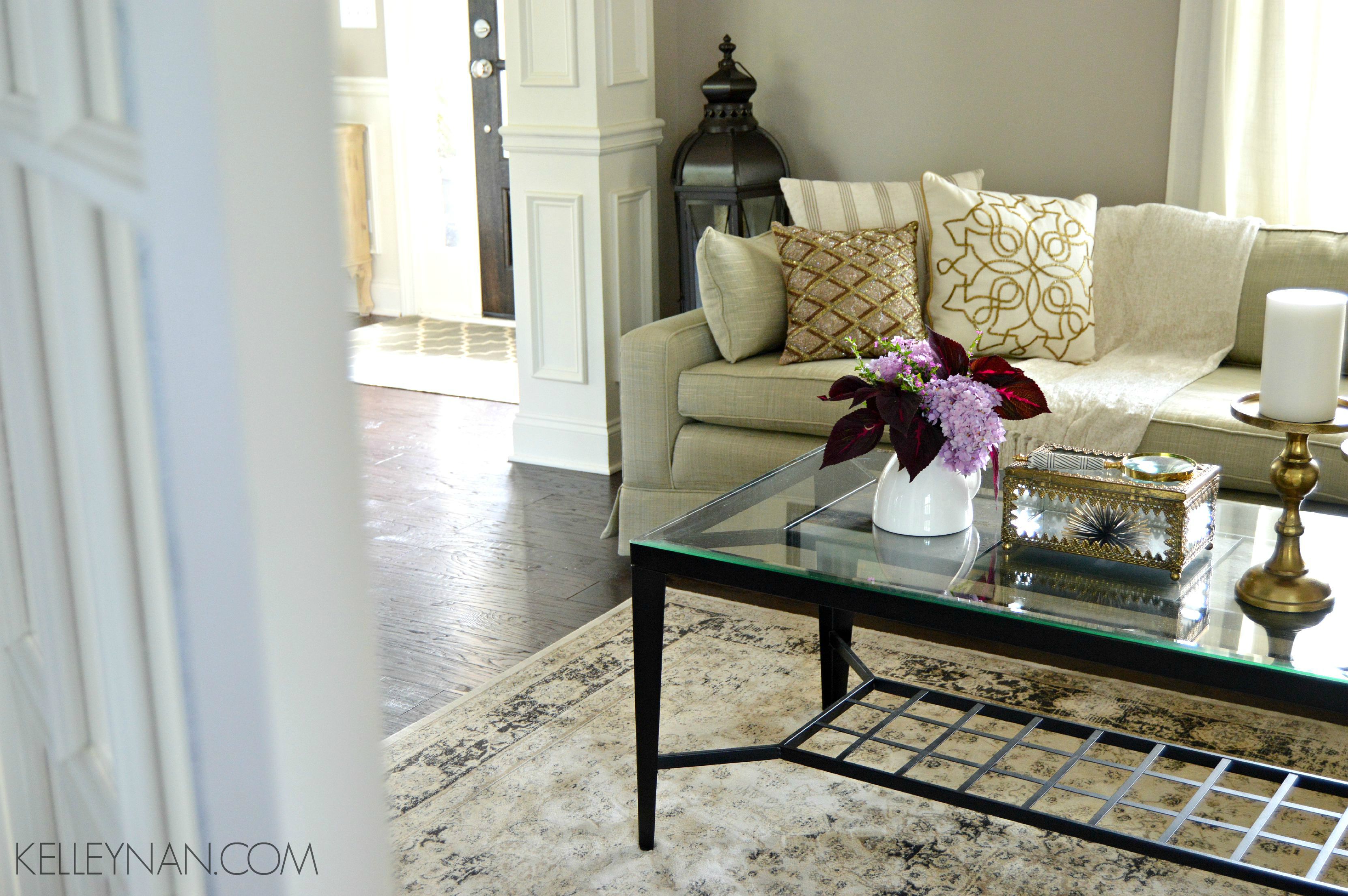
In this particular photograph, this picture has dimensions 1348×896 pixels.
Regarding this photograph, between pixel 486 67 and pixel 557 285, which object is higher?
pixel 486 67

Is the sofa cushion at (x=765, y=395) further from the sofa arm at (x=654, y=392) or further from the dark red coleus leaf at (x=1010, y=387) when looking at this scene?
the dark red coleus leaf at (x=1010, y=387)

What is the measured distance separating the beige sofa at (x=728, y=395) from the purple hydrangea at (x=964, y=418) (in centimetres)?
101

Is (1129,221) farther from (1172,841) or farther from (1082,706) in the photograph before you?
(1172,841)

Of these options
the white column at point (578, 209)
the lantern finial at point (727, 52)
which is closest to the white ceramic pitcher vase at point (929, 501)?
the white column at point (578, 209)

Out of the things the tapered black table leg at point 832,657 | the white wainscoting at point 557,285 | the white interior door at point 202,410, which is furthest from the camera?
the white wainscoting at point 557,285

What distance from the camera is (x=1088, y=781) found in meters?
2.08

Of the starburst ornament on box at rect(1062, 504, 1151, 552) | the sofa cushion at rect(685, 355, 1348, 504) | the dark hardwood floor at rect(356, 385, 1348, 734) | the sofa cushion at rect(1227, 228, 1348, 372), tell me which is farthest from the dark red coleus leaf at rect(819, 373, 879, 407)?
the sofa cushion at rect(1227, 228, 1348, 372)

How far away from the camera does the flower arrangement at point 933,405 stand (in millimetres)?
1817

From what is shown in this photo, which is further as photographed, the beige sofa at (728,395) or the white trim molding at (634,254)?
the white trim molding at (634,254)

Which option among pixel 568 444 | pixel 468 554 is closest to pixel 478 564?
pixel 468 554

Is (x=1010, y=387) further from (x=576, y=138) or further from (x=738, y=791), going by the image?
(x=576, y=138)

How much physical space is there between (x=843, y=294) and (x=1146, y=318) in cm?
78

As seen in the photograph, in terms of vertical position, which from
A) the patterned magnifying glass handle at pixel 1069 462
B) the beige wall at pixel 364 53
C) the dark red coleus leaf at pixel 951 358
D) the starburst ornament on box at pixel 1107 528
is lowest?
the starburst ornament on box at pixel 1107 528

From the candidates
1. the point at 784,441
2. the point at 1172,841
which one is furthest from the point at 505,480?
the point at 1172,841
